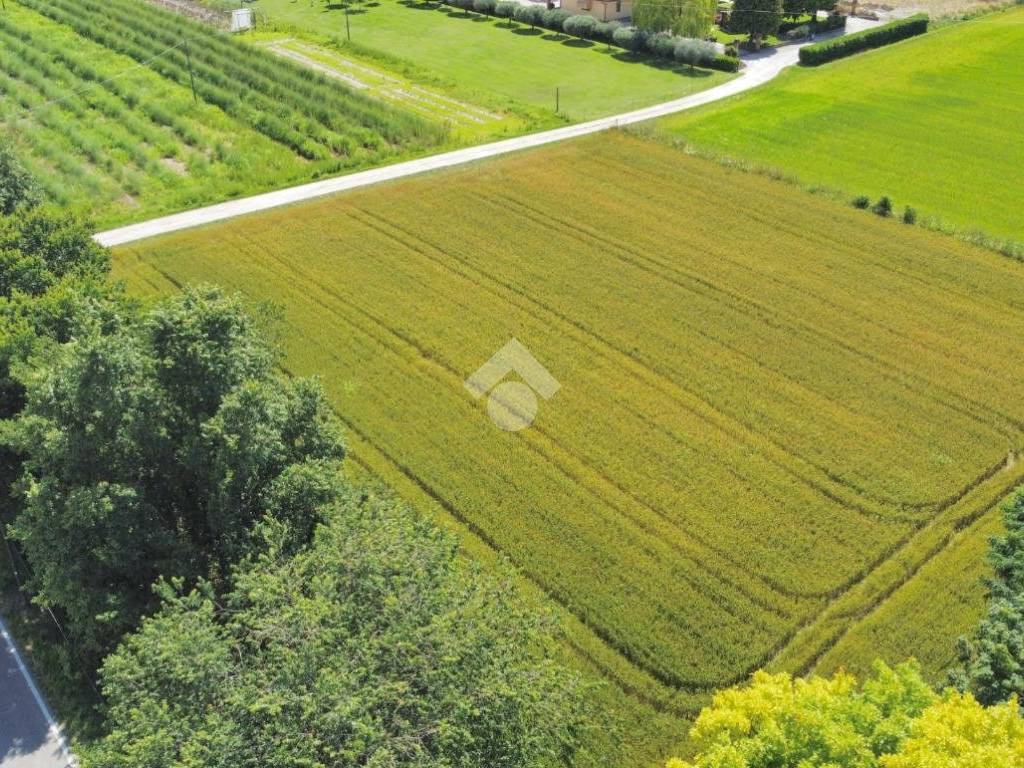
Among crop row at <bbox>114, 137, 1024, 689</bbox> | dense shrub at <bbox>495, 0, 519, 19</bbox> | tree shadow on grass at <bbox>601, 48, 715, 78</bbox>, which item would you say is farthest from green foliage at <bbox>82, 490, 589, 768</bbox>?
dense shrub at <bbox>495, 0, 519, 19</bbox>

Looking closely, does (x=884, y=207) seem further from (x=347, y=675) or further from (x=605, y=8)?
(x=605, y=8)

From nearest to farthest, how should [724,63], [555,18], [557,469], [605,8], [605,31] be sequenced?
[557,469], [724,63], [605,31], [555,18], [605,8]

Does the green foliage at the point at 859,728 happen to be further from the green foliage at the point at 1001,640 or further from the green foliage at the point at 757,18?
the green foliage at the point at 757,18

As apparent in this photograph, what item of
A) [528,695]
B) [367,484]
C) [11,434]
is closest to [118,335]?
[11,434]

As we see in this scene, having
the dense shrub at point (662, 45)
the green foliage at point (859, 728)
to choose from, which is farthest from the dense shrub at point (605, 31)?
the green foliage at point (859, 728)

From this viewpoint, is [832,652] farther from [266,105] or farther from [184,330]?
[266,105]

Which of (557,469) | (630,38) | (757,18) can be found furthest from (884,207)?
(630,38)

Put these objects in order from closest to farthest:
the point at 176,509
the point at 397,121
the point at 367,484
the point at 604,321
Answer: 1. the point at 176,509
2. the point at 367,484
3. the point at 604,321
4. the point at 397,121
